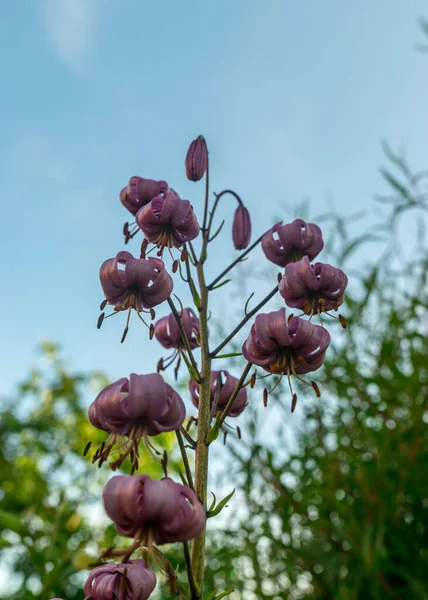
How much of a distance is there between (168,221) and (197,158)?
10.3 inches

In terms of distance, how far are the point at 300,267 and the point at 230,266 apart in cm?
20

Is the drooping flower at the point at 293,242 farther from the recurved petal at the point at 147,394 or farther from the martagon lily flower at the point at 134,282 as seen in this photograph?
the recurved petal at the point at 147,394

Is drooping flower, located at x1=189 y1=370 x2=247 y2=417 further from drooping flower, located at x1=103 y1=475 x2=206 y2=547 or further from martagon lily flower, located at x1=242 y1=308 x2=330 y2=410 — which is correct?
drooping flower, located at x1=103 y1=475 x2=206 y2=547

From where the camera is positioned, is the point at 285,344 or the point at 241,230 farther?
the point at 241,230

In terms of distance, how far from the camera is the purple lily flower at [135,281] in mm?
913

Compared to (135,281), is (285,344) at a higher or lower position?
lower

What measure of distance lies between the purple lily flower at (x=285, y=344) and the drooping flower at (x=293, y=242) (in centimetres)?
21

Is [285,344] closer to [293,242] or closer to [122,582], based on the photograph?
[293,242]

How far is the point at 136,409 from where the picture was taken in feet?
2.38

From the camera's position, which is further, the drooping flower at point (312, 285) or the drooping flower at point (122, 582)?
the drooping flower at point (312, 285)

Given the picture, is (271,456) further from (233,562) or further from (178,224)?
(178,224)

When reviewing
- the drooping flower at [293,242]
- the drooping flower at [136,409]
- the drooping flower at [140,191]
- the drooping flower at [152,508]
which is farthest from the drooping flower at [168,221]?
the drooping flower at [152,508]

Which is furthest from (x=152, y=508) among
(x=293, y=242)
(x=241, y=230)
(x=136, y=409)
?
(x=241, y=230)

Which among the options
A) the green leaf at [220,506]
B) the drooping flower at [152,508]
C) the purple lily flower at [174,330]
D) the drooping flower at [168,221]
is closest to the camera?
the drooping flower at [152,508]
